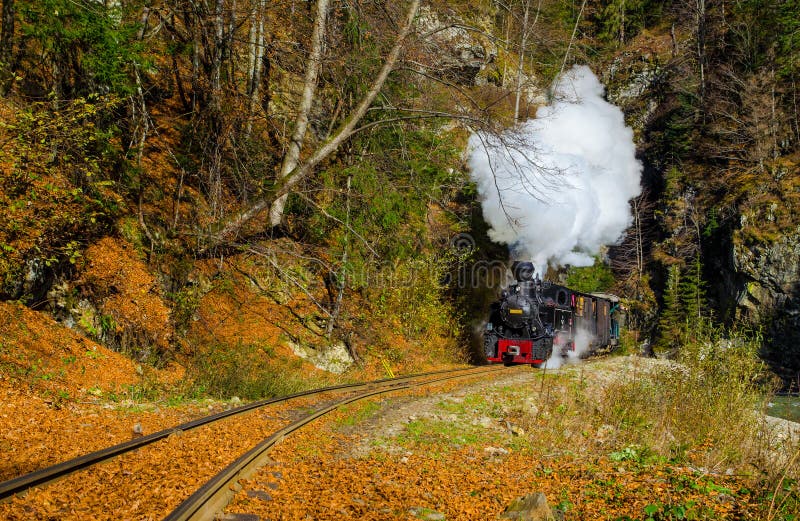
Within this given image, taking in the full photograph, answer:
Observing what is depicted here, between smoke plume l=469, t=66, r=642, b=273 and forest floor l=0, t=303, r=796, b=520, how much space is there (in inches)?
175

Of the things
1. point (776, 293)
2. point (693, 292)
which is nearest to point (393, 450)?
point (776, 293)

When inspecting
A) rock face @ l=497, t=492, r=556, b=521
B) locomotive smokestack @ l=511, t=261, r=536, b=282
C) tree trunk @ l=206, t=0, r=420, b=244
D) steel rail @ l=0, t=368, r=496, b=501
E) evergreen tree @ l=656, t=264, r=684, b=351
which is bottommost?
evergreen tree @ l=656, t=264, r=684, b=351

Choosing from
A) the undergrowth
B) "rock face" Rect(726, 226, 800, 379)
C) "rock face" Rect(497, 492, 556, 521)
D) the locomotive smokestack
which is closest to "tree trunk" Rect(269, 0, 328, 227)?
the undergrowth

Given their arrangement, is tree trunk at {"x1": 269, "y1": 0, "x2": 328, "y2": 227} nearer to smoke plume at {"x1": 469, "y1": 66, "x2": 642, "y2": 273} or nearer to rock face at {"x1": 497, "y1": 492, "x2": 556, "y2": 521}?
smoke plume at {"x1": 469, "y1": 66, "x2": 642, "y2": 273}

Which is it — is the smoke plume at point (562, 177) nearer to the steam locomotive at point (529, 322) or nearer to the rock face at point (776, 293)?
the steam locomotive at point (529, 322)

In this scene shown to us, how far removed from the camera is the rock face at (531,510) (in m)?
4.58

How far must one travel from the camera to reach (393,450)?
23.6 feet

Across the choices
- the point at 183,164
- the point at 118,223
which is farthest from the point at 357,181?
the point at 118,223

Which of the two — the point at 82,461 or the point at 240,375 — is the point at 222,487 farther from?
the point at 240,375

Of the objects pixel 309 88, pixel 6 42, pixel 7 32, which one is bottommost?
pixel 6 42

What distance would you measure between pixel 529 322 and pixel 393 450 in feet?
35.5

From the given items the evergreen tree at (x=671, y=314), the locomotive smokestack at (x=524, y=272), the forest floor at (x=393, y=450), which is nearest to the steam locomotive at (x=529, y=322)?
the locomotive smokestack at (x=524, y=272)

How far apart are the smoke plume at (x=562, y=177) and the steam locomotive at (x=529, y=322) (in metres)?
2.53

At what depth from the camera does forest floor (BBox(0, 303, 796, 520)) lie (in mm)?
4941
